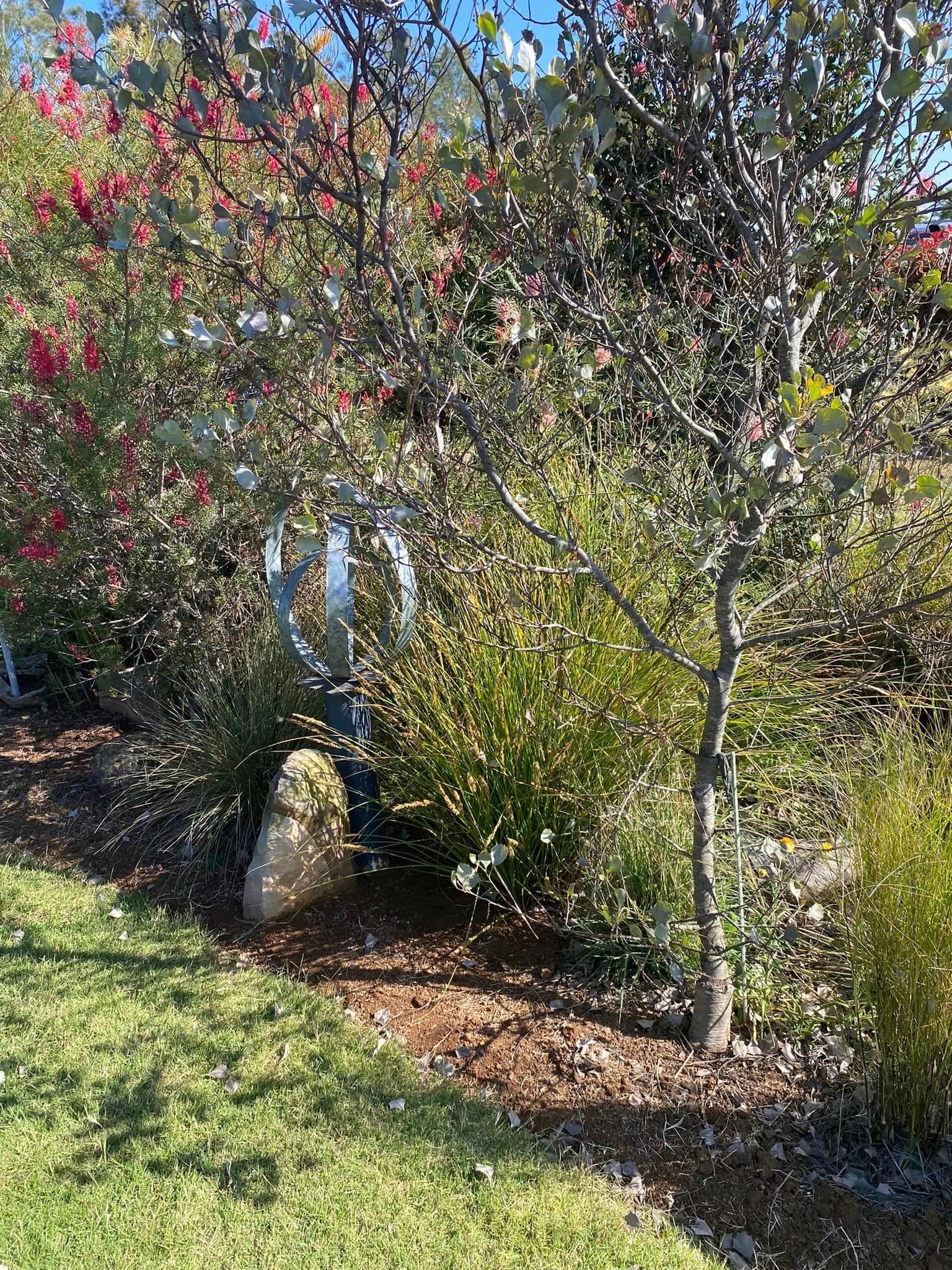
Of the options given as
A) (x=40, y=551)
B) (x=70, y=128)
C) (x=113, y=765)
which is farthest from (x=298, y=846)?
(x=70, y=128)

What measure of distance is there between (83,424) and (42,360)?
35cm

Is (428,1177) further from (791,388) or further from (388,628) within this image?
(791,388)

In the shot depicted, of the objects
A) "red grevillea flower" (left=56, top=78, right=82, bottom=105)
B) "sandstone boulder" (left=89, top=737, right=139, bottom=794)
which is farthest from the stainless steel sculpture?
"red grevillea flower" (left=56, top=78, right=82, bottom=105)

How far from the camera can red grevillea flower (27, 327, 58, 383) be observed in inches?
159

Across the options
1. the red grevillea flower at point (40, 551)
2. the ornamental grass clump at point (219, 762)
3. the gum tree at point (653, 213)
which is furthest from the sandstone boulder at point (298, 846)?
Result: the red grevillea flower at point (40, 551)

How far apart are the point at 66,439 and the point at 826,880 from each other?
12.9 ft

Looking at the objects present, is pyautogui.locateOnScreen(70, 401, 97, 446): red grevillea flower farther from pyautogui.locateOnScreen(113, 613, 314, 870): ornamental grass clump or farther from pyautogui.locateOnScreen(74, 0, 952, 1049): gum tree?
pyautogui.locateOnScreen(74, 0, 952, 1049): gum tree

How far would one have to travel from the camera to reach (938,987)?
2309 millimetres

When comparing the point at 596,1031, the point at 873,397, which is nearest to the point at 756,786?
the point at 596,1031

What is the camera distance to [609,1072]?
109 inches

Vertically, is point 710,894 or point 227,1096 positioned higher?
point 710,894

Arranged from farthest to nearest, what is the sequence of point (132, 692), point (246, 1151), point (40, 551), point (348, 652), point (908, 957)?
1. point (132, 692)
2. point (40, 551)
3. point (348, 652)
4. point (246, 1151)
5. point (908, 957)

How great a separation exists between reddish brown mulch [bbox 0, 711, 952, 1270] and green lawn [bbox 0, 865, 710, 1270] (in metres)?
0.13

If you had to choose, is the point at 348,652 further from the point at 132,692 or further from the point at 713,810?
the point at 132,692
